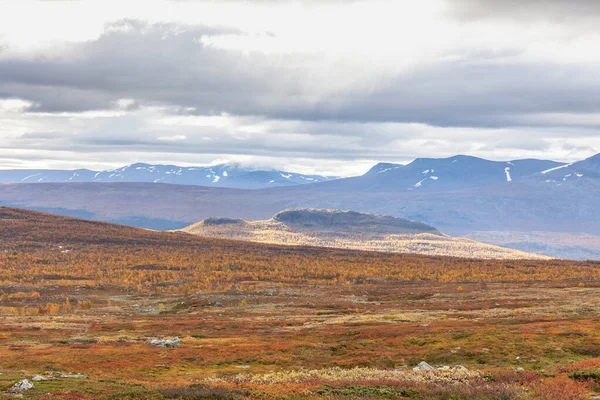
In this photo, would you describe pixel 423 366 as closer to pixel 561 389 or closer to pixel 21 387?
pixel 561 389

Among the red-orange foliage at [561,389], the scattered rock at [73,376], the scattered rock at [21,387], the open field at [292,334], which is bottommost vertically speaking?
the open field at [292,334]

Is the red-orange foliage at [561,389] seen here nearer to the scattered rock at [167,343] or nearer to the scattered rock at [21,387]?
the scattered rock at [21,387]

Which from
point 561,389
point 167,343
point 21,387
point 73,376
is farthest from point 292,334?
point 561,389

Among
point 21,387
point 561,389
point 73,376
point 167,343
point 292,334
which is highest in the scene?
point 21,387

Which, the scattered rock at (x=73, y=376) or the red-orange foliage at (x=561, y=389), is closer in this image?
the red-orange foliage at (x=561, y=389)

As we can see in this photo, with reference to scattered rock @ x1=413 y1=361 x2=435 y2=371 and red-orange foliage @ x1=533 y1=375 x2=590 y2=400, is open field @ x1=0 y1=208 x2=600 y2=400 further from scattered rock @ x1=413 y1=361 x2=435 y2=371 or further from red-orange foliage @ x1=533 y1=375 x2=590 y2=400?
scattered rock @ x1=413 y1=361 x2=435 y2=371

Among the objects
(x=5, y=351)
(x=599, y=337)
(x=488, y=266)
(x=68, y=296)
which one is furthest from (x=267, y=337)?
(x=488, y=266)

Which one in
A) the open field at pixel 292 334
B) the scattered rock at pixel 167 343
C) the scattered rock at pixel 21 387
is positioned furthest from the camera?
the scattered rock at pixel 167 343

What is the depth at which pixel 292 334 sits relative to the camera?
59.1m

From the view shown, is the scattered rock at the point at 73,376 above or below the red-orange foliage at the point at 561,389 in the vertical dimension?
below

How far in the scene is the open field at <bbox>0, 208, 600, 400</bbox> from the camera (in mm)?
29641

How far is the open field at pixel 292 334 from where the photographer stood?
29641 millimetres

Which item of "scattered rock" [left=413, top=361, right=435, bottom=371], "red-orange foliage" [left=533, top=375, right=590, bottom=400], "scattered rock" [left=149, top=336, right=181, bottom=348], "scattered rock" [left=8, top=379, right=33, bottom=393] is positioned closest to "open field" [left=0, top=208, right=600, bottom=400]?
"red-orange foliage" [left=533, top=375, right=590, bottom=400]

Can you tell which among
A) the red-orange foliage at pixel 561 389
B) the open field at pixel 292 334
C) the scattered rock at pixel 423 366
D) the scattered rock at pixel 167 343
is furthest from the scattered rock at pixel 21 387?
the scattered rock at pixel 167 343
